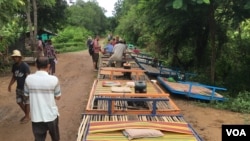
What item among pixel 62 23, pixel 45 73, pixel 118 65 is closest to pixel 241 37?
pixel 118 65

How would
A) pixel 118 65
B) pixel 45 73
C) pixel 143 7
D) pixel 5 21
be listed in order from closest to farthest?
pixel 45 73 < pixel 5 21 < pixel 118 65 < pixel 143 7

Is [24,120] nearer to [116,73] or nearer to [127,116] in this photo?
[127,116]

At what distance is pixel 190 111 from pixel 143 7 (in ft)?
21.8

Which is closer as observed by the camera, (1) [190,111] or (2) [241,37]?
(1) [190,111]

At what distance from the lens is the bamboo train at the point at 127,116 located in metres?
5.46

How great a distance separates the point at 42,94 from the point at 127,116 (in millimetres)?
2334

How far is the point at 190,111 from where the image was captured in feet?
34.9

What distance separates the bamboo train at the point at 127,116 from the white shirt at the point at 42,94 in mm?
708

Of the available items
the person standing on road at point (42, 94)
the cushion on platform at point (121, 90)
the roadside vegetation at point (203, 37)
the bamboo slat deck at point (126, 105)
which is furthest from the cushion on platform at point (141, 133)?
the roadside vegetation at point (203, 37)

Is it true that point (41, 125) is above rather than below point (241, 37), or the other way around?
below

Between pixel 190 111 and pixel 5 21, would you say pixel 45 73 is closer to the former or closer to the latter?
pixel 5 21

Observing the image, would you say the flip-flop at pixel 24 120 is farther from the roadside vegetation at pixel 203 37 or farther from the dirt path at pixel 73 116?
the roadside vegetation at pixel 203 37

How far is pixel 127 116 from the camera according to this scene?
22.6 feet

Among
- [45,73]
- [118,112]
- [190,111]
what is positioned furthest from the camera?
[190,111]
